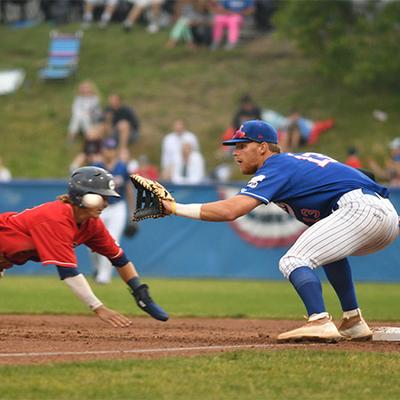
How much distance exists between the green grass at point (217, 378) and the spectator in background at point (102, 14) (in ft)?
79.0

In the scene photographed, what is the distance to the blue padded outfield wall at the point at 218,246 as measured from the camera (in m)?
16.7

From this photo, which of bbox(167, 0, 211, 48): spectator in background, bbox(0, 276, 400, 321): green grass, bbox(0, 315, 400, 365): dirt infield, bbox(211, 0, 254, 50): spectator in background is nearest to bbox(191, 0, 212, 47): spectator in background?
bbox(167, 0, 211, 48): spectator in background

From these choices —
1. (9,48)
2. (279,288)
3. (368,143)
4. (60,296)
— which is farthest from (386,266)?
(9,48)

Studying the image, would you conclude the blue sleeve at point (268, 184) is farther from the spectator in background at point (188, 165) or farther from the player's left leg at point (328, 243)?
the spectator in background at point (188, 165)

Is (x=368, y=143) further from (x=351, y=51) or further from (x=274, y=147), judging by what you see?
(x=274, y=147)

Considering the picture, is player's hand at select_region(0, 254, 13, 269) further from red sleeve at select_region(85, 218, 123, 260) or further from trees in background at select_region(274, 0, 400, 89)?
trees in background at select_region(274, 0, 400, 89)

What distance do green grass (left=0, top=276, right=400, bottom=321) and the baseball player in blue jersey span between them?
3233 mm

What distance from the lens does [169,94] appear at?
2727cm

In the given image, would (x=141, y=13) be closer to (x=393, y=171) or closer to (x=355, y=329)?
(x=393, y=171)

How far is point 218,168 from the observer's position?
21797mm

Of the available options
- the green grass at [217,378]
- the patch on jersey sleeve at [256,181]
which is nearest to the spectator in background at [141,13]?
the patch on jersey sleeve at [256,181]

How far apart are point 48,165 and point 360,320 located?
16.5 meters

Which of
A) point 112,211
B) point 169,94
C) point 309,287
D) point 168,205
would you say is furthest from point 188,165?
point 309,287

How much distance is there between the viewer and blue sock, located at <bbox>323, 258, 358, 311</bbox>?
8250 millimetres
